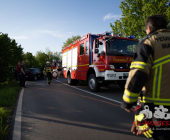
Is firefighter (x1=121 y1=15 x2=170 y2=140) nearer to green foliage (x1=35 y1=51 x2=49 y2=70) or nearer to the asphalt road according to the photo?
the asphalt road

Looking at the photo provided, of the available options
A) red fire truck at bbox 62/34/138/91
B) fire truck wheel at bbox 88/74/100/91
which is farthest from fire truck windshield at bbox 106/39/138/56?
fire truck wheel at bbox 88/74/100/91

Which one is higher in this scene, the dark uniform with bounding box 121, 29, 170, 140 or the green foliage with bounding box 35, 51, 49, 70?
the green foliage with bounding box 35, 51, 49, 70

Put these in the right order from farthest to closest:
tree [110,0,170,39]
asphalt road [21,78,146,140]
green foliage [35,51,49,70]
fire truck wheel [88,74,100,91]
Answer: green foliage [35,51,49,70], tree [110,0,170,39], fire truck wheel [88,74,100,91], asphalt road [21,78,146,140]

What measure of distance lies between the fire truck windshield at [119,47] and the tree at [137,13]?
37.4ft

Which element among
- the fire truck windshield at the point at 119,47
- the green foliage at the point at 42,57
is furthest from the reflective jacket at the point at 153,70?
the green foliage at the point at 42,57

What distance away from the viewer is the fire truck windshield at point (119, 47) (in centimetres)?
848

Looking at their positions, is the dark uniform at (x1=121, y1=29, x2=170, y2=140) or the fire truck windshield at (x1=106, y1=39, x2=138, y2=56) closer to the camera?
the dark uniform at (x1=121, y1=29, x2=170, y2=140)

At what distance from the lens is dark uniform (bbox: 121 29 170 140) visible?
1.64m

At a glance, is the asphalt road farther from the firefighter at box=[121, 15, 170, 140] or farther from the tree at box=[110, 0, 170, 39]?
the tree at box=[110, 0, 170, 39]

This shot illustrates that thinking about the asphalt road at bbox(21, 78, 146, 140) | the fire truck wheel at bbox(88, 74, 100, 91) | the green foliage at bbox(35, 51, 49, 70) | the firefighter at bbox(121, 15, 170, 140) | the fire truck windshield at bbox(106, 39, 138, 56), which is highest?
the green foliage at bbox(35, 51, 49, 70)

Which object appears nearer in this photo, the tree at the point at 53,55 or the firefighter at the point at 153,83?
the firefighter at the point at 153,83

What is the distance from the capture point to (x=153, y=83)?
1.69m

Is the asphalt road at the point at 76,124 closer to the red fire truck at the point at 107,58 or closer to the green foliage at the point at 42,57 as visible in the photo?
the red fire truck at the point at 107,58

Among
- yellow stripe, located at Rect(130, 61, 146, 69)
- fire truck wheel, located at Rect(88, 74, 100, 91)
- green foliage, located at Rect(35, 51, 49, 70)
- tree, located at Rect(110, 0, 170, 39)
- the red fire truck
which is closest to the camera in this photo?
yellow stripe, located at Rect(130, 61, 146, 69)
